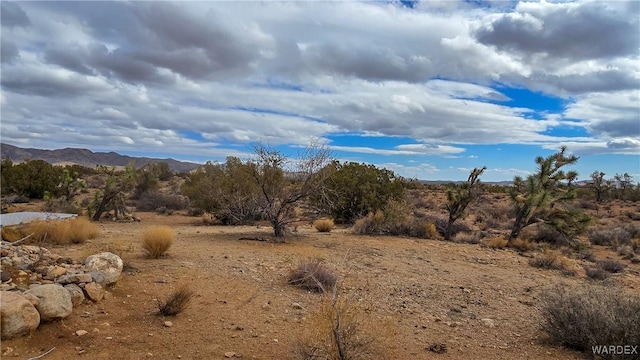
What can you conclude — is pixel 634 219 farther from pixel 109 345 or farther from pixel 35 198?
pixel 35 198

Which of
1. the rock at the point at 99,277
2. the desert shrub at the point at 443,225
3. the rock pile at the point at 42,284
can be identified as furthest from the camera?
the desert shrub at the point at 443,225

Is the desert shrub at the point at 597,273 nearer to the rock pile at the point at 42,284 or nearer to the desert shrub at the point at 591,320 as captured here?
the desert shrub at the point at 591,320

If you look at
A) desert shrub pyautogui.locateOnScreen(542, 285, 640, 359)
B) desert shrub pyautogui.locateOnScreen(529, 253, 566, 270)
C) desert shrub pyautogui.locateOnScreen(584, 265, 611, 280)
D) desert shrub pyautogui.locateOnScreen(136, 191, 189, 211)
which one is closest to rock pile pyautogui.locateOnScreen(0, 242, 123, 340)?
desert shrub pyautogui.locateOnScreen(542, 285, 640, 359)

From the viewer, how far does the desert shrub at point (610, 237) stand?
18.8 m

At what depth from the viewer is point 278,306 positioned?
7426 millimetres

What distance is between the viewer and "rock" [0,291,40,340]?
5379 mm

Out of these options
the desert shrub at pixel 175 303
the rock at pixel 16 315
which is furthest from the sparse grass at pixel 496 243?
the rock at pixel 16 315

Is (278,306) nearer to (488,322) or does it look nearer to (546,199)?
(488,322)

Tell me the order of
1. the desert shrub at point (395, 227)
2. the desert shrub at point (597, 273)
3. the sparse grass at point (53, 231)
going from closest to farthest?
the sparse grass at point (53, 231) → the desert shrub at point (597, 273) → the desert shrub at point (395, 227)

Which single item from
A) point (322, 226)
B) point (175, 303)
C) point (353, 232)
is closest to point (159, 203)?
point (322, 226)

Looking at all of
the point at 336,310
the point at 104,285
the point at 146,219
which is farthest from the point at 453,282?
the point at 146,219

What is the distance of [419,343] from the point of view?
245 inches

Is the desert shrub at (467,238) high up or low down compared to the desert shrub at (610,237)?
down

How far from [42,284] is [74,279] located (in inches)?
17.4
